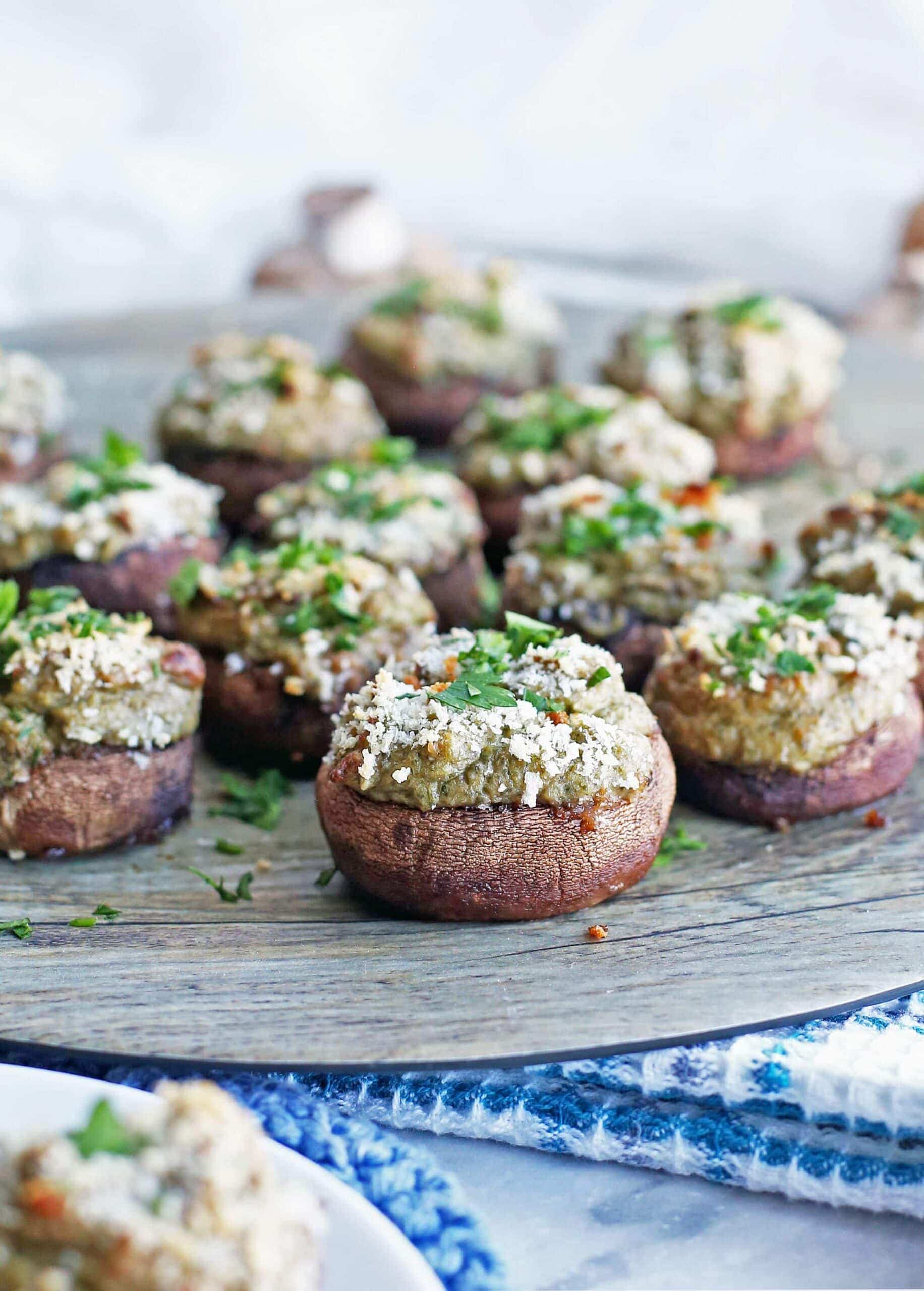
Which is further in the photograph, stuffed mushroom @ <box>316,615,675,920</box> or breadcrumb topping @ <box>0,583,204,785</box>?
breadcrumb topping @ <box>0,583,204,785</box>

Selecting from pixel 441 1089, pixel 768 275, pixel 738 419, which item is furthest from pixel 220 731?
pixel 768 275

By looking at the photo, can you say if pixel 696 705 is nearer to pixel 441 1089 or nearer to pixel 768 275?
pixel 441 1089

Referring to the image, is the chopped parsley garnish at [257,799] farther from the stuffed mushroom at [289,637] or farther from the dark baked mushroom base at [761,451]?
the dark baked mushroom base at [761,451]

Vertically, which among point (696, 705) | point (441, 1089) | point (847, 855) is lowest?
point (441, 1089)

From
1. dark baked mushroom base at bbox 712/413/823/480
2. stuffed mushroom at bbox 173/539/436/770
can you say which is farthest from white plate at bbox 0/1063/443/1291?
dark baked mushroom base at bbox 712/413/823/480

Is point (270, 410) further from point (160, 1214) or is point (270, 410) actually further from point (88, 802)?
point (160, 1214)

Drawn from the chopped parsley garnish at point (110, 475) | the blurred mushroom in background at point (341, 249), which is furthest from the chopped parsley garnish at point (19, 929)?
the blurred mushroom in background at point (341, 249)

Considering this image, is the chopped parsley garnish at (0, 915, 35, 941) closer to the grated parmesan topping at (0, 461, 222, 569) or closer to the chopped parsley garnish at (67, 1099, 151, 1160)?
the chopped parsley garnish at (67, 1099, 151, 1160)
